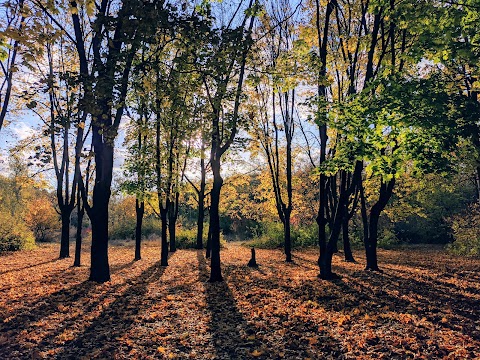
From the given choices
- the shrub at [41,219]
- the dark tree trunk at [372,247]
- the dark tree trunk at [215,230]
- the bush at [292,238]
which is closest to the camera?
the dark tree trunk at [215,230]

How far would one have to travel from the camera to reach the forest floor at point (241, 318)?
213 inches

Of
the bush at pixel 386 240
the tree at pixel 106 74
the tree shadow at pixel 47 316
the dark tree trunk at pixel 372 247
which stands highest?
the tree at pixel 106 74

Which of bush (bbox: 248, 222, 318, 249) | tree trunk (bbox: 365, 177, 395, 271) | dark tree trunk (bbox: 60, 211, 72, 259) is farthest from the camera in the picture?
bush (bbox: 248, 222, 318, 249)

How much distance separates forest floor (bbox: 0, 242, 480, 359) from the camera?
5406 mm

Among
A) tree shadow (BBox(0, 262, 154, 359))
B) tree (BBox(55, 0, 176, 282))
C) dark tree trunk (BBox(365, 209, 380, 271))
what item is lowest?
tree shadow (BBox(0, 262, 154, 359))

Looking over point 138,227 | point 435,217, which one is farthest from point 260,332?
point 435,217

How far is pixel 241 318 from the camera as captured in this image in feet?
23.6

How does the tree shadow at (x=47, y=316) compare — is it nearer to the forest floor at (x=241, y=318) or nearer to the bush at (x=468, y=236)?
the forest floor at (x=241, y=318)

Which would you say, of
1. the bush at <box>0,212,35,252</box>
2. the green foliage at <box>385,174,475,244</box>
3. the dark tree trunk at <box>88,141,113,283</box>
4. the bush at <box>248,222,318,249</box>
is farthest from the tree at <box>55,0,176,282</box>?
the green foliage at <box>385,174,475,244</box>

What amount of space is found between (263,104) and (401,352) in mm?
16060

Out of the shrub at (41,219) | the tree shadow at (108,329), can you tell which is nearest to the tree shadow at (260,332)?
the tree shadow at (108,329)

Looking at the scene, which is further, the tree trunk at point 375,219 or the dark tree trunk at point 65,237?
the dark tree trunk at point 65,237

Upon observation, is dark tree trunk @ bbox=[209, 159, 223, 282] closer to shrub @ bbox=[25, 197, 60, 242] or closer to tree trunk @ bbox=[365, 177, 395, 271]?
tree trunk @ bbox=[365, 177, 395, 271]

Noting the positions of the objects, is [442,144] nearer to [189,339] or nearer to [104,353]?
[189,339]
